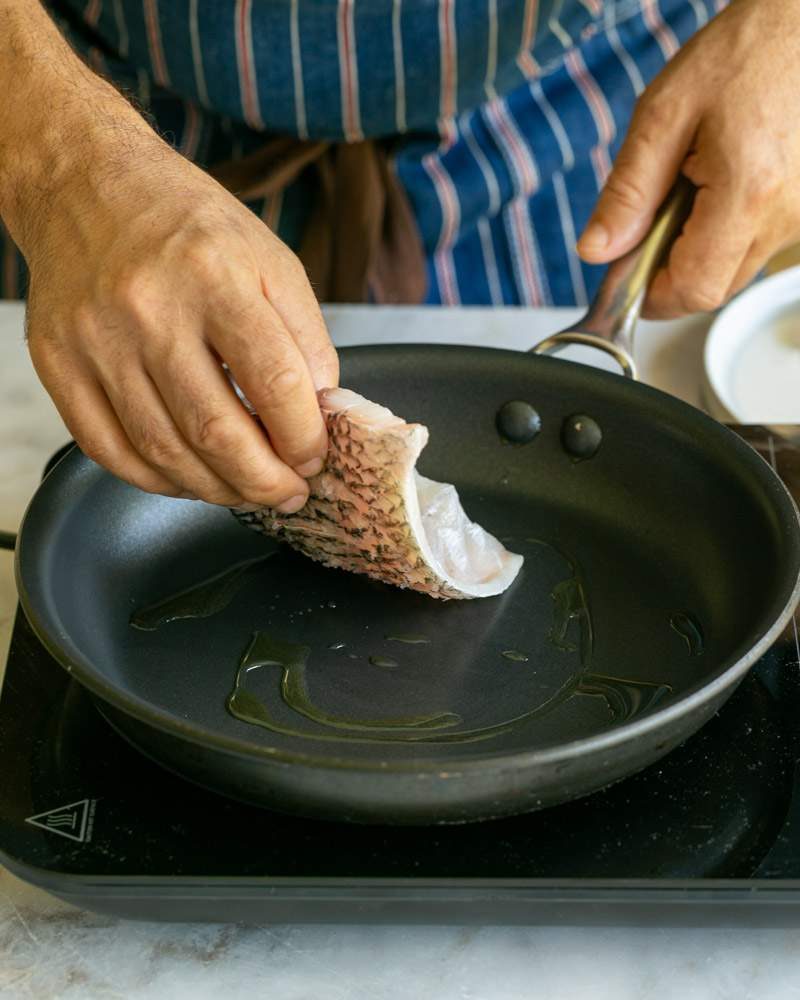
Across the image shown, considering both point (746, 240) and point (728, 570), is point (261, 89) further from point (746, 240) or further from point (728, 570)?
point (728, 570)

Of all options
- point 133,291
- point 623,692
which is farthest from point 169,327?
point 623,692

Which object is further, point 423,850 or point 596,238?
point 596,238

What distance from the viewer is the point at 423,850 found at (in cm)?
64

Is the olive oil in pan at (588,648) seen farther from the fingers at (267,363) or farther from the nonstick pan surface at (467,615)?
the fingers at (267,363)

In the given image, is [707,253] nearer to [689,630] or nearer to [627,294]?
[627,294]

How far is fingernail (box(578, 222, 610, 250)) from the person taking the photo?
986 millimetres

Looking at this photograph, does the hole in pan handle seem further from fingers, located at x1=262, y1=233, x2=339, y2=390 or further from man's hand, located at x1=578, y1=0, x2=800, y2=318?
fingers, located at x1=262, y1=233, x2=339, y2=390

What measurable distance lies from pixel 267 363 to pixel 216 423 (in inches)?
1.9

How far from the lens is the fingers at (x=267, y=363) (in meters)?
0.71

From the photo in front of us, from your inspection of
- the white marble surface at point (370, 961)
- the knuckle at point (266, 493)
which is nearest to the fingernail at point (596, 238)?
the knuckle at point (266, 493)

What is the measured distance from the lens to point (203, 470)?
2.50ft

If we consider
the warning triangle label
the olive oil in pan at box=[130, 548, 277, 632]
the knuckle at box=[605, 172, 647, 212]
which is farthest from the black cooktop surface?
the knuckle at box=[605, 172, 647, 212]

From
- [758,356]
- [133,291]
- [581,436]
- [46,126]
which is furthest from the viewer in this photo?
[758,356]

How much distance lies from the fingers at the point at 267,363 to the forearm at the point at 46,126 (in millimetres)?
160
